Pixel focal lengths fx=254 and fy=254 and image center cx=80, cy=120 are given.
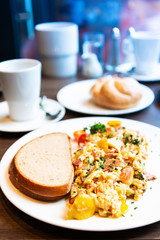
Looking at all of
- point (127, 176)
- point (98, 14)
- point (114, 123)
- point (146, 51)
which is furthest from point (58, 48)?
point (98, 14)

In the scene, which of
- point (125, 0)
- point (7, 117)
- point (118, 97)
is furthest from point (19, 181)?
point (125, 0)

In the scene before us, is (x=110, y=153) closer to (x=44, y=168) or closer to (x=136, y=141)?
(x=136, y=141)

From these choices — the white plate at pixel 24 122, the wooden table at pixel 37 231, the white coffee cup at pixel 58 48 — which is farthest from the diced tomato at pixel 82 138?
the white coffee cup at pixel 58 48

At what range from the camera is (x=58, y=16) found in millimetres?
5301

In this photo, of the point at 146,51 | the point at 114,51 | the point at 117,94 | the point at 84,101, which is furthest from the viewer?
the point at 114,51

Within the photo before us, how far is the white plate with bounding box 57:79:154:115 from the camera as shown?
175 centimetres

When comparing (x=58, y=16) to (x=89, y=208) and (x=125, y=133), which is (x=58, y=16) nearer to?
(x=125, y=133)

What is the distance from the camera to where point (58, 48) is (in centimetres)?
244

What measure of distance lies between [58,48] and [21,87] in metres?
1.00

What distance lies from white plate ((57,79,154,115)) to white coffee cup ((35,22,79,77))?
0.45 metres

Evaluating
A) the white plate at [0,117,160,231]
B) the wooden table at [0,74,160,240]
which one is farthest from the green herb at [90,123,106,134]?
the wooden table at [0,74,160,240]

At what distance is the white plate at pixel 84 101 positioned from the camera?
1752 mm

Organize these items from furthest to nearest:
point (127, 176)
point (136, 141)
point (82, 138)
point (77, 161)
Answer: point (82, 138)
point (136, 141)
point (77, 161)
point (127, 176)

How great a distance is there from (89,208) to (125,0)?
532 centimetres
